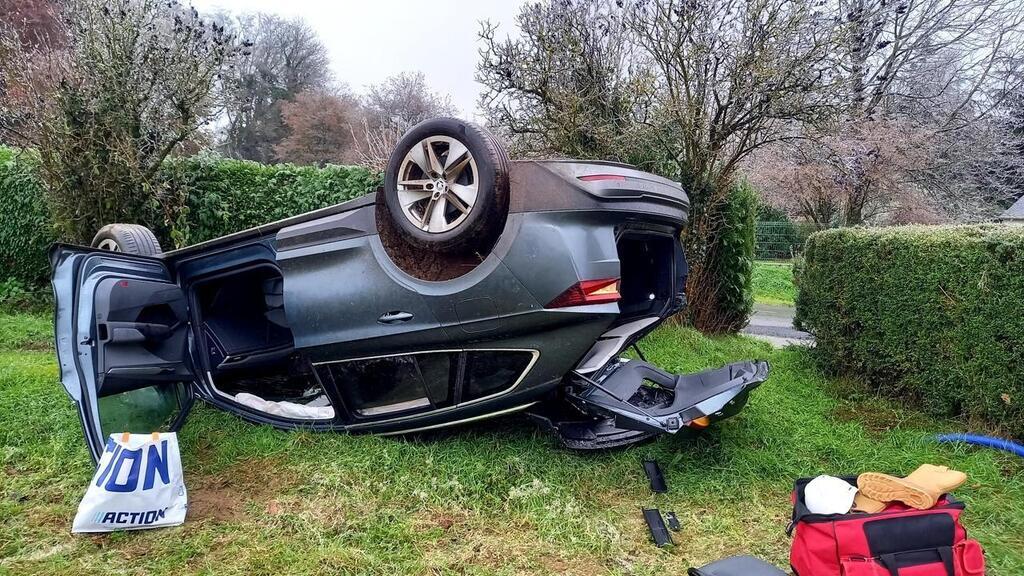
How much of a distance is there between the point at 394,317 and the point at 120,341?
1.57 metres

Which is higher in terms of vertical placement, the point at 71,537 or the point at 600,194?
the point at 600,194

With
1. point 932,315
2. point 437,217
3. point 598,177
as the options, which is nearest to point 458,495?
point 437,217

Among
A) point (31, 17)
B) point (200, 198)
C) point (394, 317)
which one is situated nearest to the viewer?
point (394, 317)

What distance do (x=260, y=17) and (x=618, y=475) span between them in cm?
3811

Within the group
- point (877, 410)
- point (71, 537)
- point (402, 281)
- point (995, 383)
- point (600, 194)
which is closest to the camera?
point (71, 537)

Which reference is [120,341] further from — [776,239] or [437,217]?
[776,239]

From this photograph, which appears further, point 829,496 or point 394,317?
point 394,317

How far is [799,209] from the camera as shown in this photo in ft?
64.2

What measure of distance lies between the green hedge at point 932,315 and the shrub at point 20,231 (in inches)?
408

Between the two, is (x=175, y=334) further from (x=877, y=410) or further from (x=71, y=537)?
(x=877, y=410)

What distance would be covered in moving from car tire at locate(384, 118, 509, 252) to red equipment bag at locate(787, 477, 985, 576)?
2053mm

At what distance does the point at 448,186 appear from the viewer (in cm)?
323

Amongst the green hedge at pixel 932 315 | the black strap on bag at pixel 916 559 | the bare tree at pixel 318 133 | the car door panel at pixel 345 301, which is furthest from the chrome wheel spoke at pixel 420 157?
the bare tree at pixel 318 133

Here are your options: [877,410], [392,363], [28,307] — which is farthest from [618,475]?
[28,307]
